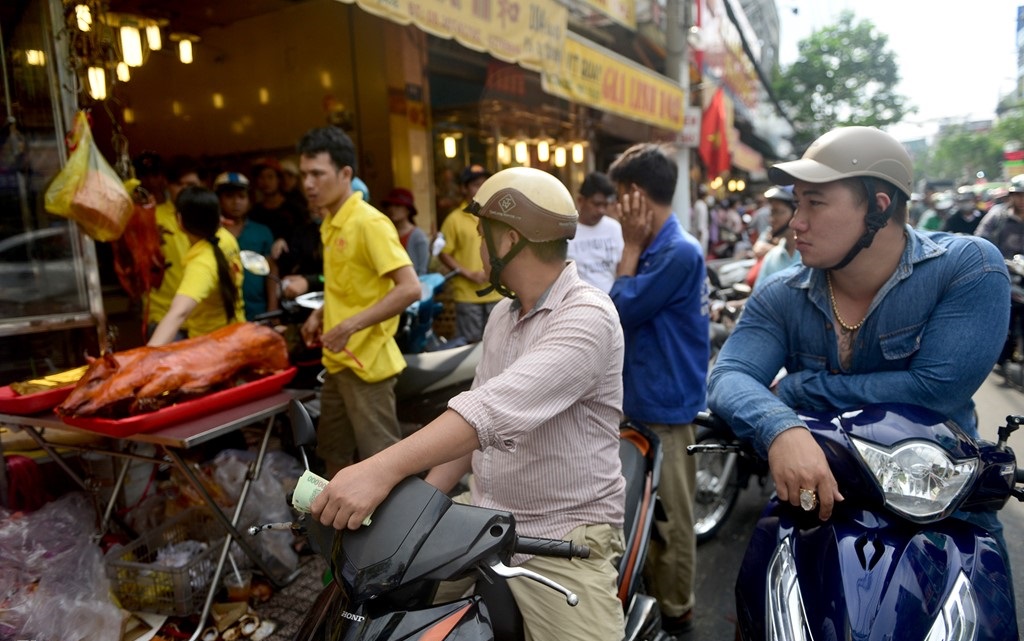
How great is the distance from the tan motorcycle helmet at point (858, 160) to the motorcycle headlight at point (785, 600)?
0.95 metres

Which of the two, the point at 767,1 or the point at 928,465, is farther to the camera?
the point at 767,1

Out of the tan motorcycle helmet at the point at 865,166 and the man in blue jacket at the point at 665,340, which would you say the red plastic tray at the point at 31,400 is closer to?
the man in blue jacket at the point at 665,340

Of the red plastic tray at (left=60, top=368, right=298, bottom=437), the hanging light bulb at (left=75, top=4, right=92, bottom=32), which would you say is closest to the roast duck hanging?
the red plastic tray at (left=60, top=368, right=298, bottom=437)

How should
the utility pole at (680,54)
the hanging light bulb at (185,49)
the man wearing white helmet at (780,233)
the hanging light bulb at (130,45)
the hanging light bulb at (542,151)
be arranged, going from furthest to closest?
the hanging light bulb at (542,151) < the utility pole at (680,54) < the hanging light bulb at (185,49) < the hanging light bulb at (130,45) < the man wearing white helmet at (780,233)

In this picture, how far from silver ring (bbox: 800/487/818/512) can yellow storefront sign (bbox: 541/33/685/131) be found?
15.3 ft

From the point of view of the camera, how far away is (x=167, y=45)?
337 inches

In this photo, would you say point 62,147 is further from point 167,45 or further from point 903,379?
point 167,45

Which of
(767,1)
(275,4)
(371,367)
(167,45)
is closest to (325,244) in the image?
(371,367)

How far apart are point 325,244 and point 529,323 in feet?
5.95

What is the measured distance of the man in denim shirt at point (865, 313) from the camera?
5.52ft

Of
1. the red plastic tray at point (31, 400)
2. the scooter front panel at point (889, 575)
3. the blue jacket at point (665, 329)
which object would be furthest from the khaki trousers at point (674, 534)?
the red plastic tray at point (31, 400)

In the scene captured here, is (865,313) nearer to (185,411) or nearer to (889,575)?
(889,575)

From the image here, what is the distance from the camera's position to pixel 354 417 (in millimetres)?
3271

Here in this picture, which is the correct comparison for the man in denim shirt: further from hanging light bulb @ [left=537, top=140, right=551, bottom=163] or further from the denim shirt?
hanging light bulb @ [left=537, top=140, right=551, bottom=163]
